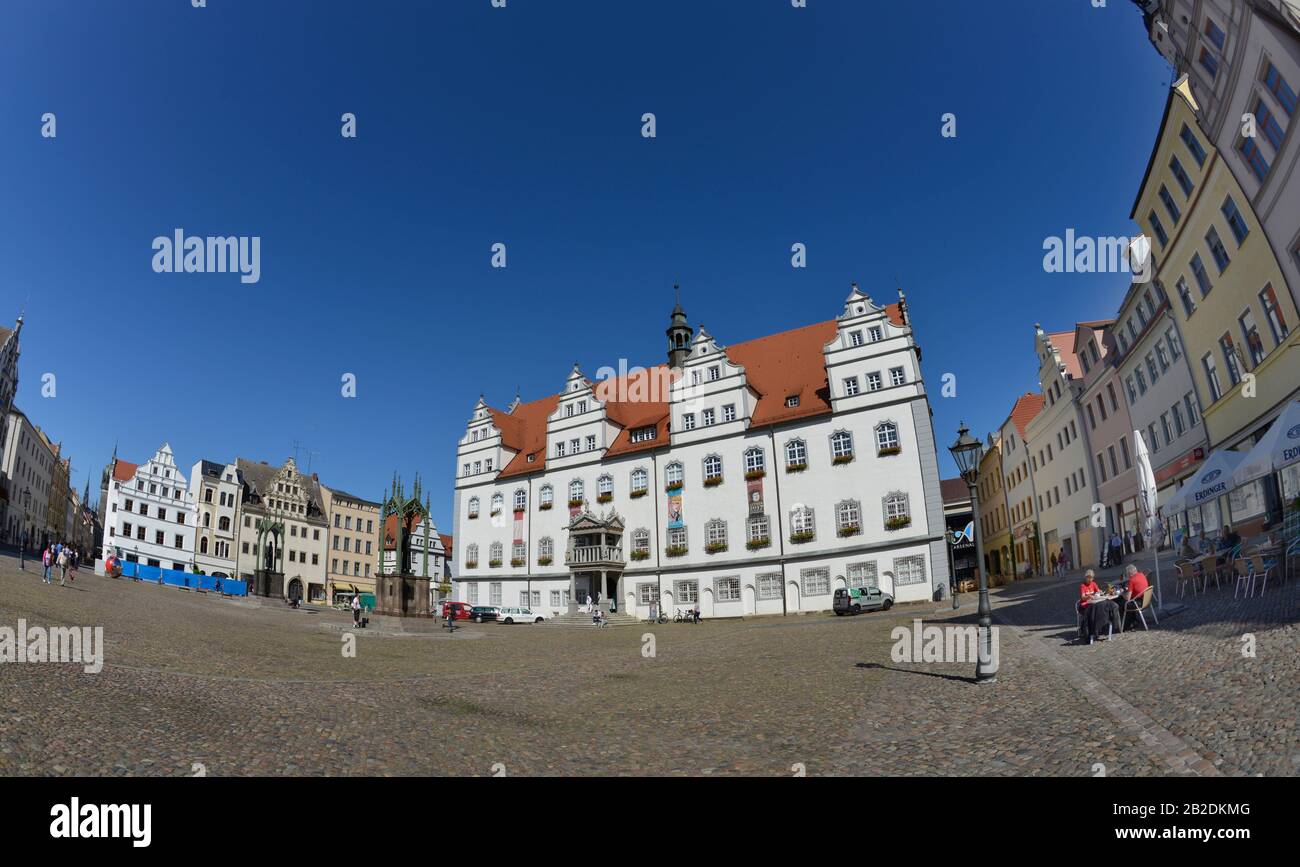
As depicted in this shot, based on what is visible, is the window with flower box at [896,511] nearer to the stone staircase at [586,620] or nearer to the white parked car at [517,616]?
the stone staircase at [586,620]

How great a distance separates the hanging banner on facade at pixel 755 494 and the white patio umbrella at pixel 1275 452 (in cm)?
2883

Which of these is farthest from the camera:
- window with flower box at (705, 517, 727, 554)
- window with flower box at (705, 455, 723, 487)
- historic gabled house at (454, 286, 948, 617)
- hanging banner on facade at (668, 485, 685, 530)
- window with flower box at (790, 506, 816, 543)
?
hanging banner on facade at (668, 485, 685, 530)

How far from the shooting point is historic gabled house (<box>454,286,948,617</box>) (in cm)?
3884

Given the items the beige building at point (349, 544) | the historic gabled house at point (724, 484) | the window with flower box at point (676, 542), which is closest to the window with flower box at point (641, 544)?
the historic gabled house at point (724, 484)

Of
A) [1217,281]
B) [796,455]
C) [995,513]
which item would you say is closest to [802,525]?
[796,455]

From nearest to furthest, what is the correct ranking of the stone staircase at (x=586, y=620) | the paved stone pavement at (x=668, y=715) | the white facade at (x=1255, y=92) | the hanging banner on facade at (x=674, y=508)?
1. the paved stone pavement at (x=668, y=715)
2. the white facade at (x=1255, y=92)
3. the stone staircase at (x=586, y=620)
4. the hanging banner on facade at (x=674, y=508)

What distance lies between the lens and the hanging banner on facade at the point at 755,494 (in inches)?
1681

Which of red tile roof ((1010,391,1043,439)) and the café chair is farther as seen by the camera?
red tile roof ((1010,391,1043,439))

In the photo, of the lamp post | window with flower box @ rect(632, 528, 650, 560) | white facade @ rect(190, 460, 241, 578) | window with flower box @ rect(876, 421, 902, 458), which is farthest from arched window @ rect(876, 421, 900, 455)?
white facade @ rect(190, 460, 241, 578)

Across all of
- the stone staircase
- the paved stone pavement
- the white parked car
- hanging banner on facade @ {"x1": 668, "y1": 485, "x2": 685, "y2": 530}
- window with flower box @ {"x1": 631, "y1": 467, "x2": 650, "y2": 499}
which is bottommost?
the stone staircase

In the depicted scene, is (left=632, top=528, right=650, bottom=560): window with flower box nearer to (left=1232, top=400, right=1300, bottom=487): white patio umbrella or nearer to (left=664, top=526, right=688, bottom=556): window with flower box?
(left=664, top=526, right=688, bottom=556): window with flower box

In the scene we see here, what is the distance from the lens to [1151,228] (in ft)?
100

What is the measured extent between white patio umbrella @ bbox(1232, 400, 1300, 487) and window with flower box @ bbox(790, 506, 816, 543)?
26.4 m
